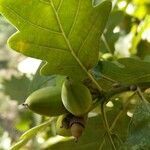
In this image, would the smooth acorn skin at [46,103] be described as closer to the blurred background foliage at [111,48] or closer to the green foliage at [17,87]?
the blurred background foliage at [111,48]

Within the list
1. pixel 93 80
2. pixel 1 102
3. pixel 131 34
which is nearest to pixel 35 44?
pixel 93 80

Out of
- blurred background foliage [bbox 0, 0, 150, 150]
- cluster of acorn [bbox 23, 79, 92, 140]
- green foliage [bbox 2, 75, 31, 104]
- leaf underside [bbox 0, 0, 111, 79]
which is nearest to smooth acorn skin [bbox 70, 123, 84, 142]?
cluster of acorn [bbox 23, 79, 92, 140]

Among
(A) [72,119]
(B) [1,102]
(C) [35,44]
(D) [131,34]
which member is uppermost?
(C) [35,44]

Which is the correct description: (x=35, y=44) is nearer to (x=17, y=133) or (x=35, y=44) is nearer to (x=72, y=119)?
(x=72, y=119)

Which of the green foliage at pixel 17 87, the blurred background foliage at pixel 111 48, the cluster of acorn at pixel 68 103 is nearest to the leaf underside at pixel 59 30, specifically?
the cluster of acorn at pixel 68 103

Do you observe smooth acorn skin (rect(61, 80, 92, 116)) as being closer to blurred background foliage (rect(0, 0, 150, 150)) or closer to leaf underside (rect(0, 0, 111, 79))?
leaf underside (rect(0, 0, 111, 79))

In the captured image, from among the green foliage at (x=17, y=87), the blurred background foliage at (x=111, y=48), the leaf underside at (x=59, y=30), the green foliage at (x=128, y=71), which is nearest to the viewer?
the leaf underside at (x=59, y=30)

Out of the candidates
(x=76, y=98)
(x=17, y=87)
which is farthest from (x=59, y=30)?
(x=17, y=87)

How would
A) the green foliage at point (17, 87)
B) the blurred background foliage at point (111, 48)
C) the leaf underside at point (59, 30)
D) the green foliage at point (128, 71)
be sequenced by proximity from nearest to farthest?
1. the leaf underside at point (59, 30)
2. the green foliage at point (128, 71)
3. the blurred background foliage at point (111, 48)
4. the green foliage at point (17, 87)
